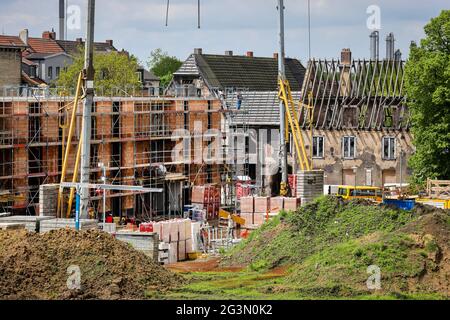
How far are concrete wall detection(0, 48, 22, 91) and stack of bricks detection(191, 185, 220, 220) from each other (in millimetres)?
24494

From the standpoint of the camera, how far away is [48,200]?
48.4 meters

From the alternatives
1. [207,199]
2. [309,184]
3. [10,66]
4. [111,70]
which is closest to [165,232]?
[309,184]

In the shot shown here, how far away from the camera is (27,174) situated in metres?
61.2

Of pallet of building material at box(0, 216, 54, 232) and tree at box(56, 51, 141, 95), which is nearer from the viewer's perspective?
pallet of building material at box(0, 216, 54, 232)

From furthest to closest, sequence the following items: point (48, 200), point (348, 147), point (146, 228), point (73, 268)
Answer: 1. point (348, 147)
2. point (48, 200)
3. point (146, 228)
4. point (73, 268)

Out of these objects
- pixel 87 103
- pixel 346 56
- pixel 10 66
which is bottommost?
pixel 87 103

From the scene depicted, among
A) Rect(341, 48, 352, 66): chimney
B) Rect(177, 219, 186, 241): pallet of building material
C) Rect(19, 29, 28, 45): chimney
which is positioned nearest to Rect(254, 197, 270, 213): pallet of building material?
Rect(177, 219, 186, 241): pallet of building material

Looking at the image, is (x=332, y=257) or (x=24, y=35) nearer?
(x=332, y=257)

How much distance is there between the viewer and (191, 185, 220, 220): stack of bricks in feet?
225

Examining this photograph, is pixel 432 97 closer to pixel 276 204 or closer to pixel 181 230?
pixel 276 204

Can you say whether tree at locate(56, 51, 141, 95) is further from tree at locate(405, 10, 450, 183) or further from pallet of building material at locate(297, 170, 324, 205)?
pallet of building material at locate(297, 170, 324, 205)

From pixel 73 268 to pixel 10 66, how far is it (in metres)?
58.3

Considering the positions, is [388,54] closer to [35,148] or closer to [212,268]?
[35,148]

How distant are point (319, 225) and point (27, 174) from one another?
2314 centimetres
